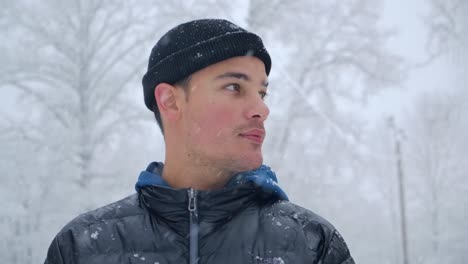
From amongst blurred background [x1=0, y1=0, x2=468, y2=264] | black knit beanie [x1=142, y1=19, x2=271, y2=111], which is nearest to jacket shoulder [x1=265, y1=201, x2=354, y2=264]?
black knit beanie [x1=142, y1=19, x2=271, y2=111]

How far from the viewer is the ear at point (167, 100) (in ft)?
5.41

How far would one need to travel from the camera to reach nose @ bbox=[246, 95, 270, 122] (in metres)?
1.53

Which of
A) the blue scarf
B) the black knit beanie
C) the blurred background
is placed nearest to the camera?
the blue scarf

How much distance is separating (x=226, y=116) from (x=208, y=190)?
27cm

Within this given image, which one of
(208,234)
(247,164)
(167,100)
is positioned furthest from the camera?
(167,100)

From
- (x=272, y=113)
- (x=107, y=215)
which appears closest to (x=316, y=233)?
(x=107, y=215)

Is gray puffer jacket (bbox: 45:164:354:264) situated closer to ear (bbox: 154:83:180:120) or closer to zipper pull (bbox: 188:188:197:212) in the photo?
zipper pull (bbox: 188:188:197:212)

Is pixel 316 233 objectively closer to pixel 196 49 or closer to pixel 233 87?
pixel 233 87

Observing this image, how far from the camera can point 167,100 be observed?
1.67 metres

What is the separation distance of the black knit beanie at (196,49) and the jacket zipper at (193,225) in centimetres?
48

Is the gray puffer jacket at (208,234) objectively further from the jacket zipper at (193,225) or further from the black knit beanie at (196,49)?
the black knit beanie at (196,49)

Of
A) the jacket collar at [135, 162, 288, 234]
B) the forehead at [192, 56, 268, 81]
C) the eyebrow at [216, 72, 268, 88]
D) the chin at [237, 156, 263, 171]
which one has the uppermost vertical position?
the forehead at [192, 56, 268, 81]

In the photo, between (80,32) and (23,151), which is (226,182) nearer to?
(23,151)

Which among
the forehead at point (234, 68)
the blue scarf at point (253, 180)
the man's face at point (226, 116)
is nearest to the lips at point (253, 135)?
the man's face at point (226, 116)
